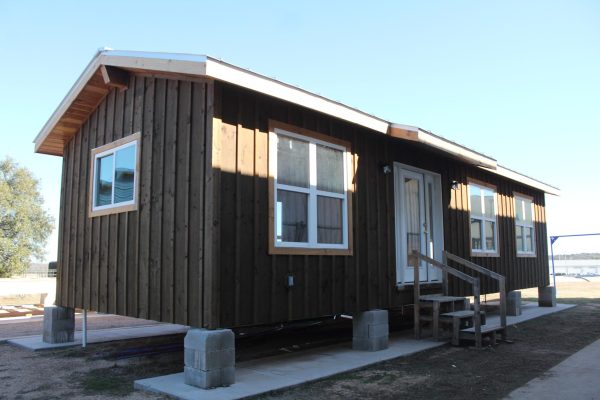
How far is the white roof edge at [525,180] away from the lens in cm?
1092

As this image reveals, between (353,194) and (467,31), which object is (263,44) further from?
(353,194)

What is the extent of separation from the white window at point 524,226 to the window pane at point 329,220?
7.46 meters

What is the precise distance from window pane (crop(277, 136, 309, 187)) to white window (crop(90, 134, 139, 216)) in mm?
1873

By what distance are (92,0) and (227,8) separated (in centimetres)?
270

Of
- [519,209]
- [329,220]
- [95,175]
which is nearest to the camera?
[329,220]

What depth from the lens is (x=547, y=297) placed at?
13203mm

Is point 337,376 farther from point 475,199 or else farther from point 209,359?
point 475,199

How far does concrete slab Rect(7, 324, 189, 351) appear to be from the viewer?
24.6 feet

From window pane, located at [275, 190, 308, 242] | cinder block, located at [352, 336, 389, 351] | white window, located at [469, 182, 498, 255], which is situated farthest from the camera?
white window, located at [469, 182, 498, 255]

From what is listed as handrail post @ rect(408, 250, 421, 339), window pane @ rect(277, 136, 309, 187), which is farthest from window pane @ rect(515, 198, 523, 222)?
window pane @ rect(277, 136, 309, 187)

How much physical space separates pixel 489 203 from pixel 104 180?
840 cm

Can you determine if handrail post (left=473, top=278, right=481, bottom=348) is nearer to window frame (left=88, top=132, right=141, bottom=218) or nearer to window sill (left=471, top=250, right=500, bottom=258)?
window sill (left=471, top=250, right=500, bottom=258)

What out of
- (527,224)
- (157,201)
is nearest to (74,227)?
(157,201)

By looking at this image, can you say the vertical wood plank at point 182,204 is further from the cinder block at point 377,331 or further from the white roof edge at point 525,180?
the white roof edge at point 525,180
